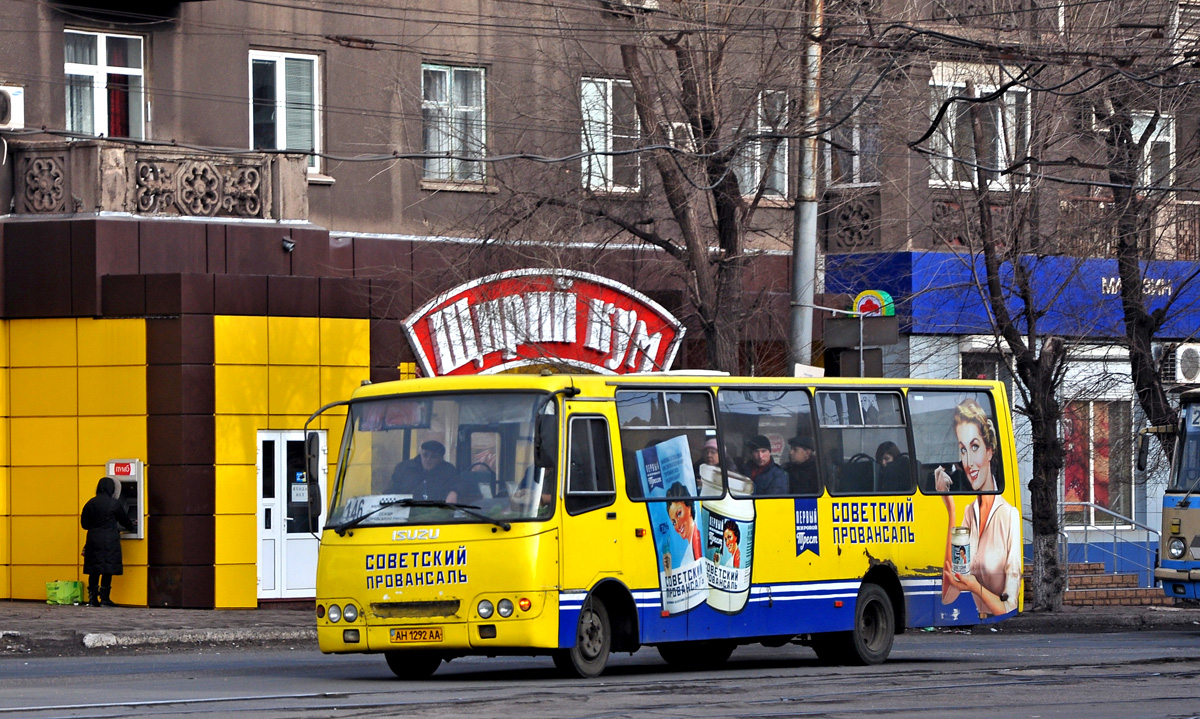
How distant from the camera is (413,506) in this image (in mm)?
14750

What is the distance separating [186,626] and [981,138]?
1147 cm

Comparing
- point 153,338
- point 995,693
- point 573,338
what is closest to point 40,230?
point 153,338

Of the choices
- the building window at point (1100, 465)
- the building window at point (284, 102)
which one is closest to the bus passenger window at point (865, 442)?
the building window at point (284, 102)

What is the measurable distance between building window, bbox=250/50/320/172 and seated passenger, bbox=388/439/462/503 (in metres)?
12.2

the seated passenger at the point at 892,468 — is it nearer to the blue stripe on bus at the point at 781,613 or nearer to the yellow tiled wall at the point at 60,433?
the blue stripe on bus at the point at 781,613

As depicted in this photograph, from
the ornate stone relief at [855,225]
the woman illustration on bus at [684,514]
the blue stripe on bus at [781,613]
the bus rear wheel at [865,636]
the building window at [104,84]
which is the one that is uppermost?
the building window at [104,84]

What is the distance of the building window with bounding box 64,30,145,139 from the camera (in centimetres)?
2494

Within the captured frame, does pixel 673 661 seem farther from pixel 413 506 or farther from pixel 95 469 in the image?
pixel 95 469

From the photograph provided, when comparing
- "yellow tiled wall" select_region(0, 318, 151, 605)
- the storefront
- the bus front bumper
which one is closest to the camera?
the bus front bumper

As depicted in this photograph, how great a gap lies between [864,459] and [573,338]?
8.87m

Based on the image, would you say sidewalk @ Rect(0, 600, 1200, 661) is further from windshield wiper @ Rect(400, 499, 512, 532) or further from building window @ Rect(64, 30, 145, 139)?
building window @ Rect(64, 30, 145, 139)

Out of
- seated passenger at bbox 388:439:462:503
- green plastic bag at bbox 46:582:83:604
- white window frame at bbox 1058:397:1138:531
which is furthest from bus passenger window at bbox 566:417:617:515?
white window frame at bbox 1058:397:1138:531

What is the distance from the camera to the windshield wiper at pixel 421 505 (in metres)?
14.5

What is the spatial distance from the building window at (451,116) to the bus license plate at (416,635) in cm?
1246
